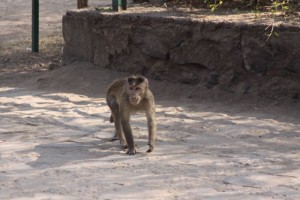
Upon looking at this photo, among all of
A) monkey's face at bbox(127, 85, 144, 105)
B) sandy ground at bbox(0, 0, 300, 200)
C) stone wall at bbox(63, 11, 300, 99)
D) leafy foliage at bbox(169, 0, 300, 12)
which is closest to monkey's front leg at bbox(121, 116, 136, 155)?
sandy ground at bbox(0, 0, 300, 200)

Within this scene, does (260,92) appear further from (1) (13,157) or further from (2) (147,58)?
(1) (13,157)

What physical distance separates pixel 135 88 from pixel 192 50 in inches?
111

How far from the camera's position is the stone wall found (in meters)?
9.27

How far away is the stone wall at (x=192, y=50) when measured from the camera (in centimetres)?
927

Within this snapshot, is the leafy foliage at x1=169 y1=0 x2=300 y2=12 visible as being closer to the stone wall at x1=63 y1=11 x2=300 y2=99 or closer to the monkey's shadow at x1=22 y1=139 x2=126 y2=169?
the stone wall at x1=63 y1=11 x2=300 y2=99

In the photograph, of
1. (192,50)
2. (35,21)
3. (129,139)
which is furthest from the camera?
(35,21)

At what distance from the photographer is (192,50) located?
10086 millimetres

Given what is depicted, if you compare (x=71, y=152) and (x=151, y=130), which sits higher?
(x=151, y=130)

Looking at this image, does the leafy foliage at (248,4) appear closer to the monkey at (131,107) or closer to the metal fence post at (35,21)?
the metal fence post at (35,21)

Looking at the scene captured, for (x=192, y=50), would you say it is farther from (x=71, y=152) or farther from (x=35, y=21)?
(x=35, y=21)

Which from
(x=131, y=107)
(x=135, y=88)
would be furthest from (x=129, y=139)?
(x=135, y=88)

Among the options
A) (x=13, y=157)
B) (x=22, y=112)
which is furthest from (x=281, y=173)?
(x=22, y=112)

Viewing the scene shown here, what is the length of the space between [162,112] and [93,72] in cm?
235

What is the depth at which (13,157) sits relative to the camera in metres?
7.13
